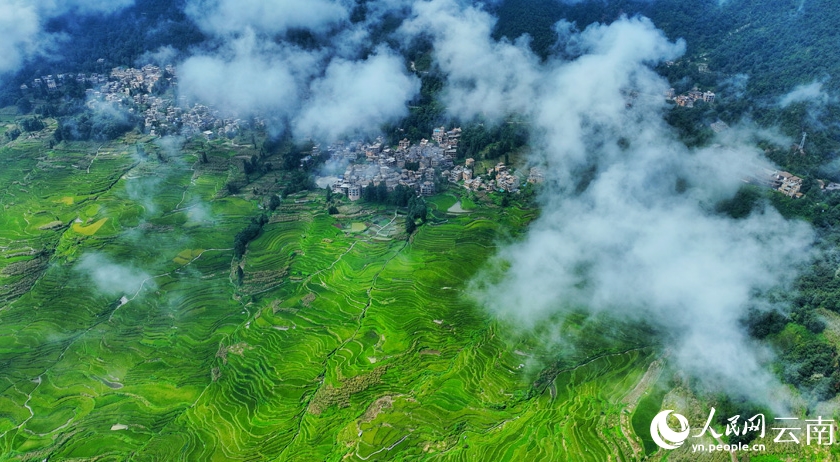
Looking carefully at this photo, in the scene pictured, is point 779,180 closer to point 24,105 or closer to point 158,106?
point 158,106

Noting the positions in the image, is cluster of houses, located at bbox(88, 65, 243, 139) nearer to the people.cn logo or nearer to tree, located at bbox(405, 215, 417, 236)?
tree, located at bbox(405, 215, 417, 236)

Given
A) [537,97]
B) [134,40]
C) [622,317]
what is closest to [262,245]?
[622,317]

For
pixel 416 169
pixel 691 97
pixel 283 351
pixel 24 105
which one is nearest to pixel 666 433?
pixel 283 351

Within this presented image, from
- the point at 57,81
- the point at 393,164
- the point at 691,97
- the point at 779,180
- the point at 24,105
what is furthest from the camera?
the point at 57,81

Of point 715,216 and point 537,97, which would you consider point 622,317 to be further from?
point 537,97

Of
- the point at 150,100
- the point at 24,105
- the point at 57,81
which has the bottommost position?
the point at 24,105

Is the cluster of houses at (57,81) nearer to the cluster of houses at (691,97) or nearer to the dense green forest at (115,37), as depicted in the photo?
the dense green forest at (115,37)

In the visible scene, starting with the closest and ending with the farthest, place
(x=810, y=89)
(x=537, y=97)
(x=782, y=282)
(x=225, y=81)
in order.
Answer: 1. (x=782, y=282)
2. (x=810, y=89)
3. (x=537, y=97)
4. (x=225, y=81)

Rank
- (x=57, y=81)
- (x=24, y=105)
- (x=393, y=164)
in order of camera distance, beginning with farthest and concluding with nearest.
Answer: (x=57, y=81) < (x=24, y=105) < (x=393, y=164)
